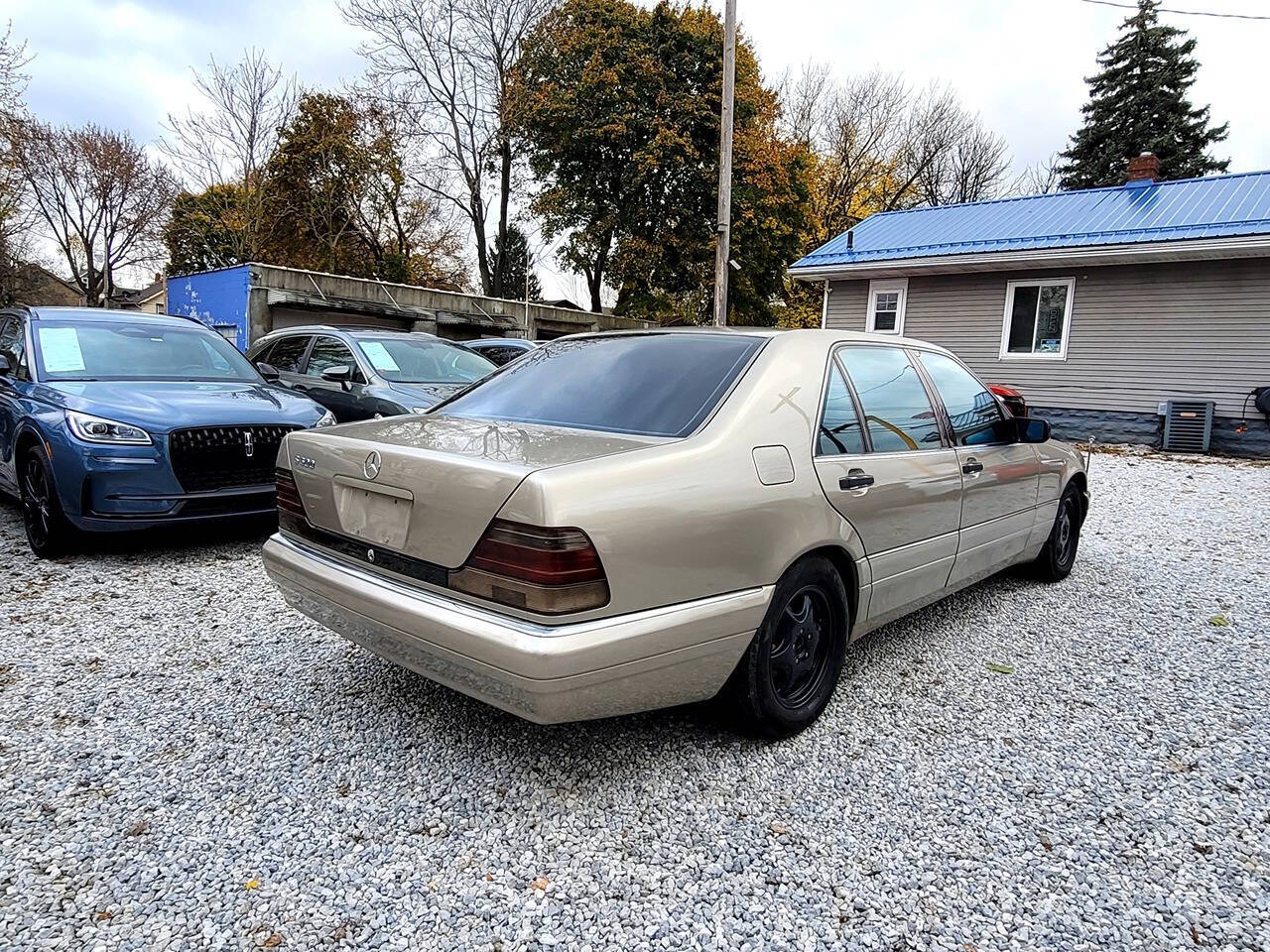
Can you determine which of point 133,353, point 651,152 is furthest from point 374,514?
point 651,152

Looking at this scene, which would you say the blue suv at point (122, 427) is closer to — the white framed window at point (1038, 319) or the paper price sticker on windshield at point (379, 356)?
the paper price sticker on windshield at point (379, 356)

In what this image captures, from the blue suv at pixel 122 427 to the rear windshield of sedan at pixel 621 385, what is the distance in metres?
2.27

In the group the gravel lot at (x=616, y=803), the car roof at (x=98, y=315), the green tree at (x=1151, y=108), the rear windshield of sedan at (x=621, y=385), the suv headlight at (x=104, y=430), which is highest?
the green tree at (x=1151, y=108)

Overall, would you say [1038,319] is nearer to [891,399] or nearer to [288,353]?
[891,399]

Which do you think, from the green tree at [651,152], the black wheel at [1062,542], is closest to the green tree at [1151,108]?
the green tree at [651,152]

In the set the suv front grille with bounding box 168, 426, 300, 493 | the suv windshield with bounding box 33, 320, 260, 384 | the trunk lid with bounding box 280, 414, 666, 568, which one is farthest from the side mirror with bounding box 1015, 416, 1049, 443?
the suv windshield with bounding box 33, 320, 260, 384

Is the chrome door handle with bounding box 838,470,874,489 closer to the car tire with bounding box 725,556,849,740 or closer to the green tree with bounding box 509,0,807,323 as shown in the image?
the car tire with bounding box 725,556,849,740

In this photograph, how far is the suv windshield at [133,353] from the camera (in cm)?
495

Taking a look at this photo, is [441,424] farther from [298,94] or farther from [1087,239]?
[298,94]

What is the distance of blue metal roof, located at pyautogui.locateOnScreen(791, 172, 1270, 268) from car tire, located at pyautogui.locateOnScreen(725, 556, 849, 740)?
40.1 feet

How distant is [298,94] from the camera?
24094 millimetres

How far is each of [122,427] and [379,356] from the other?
307 centimetres

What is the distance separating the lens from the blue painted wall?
16.2 metres

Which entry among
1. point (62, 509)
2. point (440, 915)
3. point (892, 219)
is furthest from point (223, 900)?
point (892, 219)
